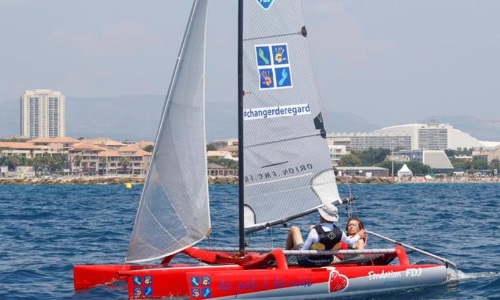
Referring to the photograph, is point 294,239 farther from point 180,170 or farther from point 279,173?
point 180,170

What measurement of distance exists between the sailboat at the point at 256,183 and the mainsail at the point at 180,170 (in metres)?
0.02

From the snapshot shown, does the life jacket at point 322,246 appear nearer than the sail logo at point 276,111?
Yes

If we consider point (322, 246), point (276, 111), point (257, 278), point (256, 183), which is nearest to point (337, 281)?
point (322, 246)

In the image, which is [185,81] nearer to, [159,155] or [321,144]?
[159,155]

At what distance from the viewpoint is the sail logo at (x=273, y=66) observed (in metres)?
16.0

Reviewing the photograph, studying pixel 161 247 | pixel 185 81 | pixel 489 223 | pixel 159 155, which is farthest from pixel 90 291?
pixel 489 223

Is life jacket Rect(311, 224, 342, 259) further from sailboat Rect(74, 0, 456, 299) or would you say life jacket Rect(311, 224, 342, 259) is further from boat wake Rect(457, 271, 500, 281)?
boat wake Rect(457, 271, 500, 281)

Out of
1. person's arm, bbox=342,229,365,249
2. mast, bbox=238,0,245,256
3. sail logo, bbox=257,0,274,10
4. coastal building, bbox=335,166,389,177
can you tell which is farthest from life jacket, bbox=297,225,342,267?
coastal building, bbox=335,166,389,177

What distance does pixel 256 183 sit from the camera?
16219 mm

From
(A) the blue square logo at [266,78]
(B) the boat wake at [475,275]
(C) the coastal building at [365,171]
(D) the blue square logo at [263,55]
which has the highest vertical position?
(C) the coastal building at [365,171]

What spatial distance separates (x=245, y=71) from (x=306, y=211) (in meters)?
2.49

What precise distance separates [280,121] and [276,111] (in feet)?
0.57

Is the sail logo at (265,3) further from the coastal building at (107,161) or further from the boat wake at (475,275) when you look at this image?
the coastal building at (107,161)

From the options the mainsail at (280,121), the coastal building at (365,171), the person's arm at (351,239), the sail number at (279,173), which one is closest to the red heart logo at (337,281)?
the person's arm at (351,239)
